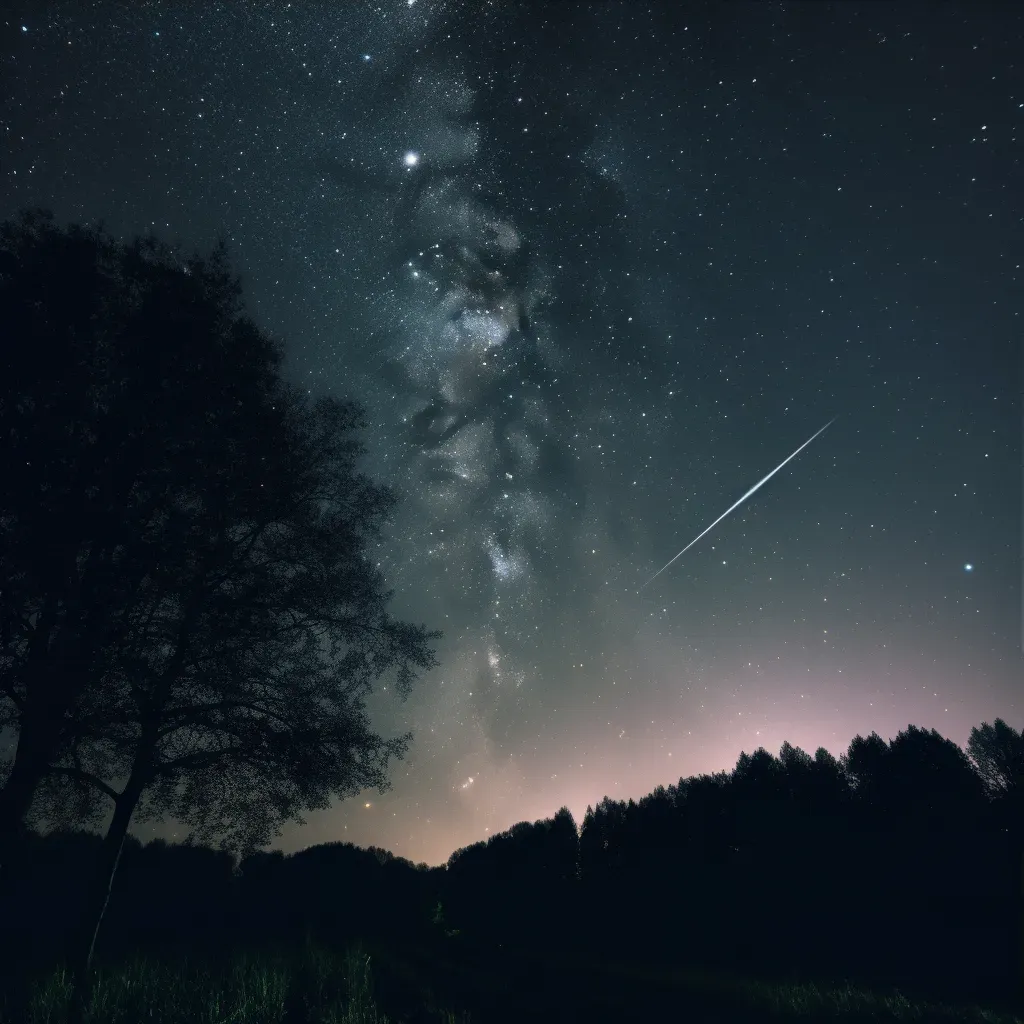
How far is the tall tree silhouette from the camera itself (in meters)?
5.76

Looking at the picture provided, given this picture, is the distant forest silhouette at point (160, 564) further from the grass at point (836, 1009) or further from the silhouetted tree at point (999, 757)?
the silhouetted tree at point (999, 757)

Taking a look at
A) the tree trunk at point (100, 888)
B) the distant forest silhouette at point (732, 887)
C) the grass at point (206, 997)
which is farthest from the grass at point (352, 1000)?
the distant forest silhouette at point (732, 887)

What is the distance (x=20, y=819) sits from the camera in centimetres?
583

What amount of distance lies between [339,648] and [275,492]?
346 centimetres

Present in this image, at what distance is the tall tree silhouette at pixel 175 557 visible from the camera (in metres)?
5.76

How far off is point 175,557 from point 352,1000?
6.40 meters

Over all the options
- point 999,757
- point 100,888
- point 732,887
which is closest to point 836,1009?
point 100,888

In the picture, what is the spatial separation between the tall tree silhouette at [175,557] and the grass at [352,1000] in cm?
148

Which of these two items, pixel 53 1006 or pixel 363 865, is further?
pixel 363 865

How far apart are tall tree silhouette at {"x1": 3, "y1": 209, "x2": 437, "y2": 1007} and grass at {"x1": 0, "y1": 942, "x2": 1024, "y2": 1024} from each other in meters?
1.48

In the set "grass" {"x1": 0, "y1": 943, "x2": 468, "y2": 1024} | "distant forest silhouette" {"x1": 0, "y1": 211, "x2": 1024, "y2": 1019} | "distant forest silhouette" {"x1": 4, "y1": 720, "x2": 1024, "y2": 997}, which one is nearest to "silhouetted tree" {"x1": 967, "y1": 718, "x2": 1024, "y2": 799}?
"distant forest silhouette" {"x1": 4, "y1": 720, "x2": 1024, "y2": 997}

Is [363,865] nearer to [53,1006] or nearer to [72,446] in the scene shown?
[53,1006]

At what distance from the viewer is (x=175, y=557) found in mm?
6129

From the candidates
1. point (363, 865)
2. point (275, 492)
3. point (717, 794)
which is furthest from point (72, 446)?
point (363, 865)
